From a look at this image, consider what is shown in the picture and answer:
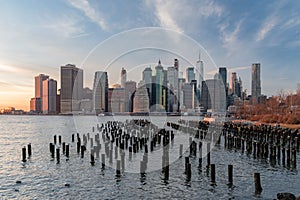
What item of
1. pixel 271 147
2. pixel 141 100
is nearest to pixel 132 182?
pixel 271 147

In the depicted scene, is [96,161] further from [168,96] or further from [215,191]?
[168,96]

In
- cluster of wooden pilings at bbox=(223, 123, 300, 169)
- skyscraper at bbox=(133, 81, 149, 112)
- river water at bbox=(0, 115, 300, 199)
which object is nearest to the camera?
river water at bbox=(0, 115, 300, 199)

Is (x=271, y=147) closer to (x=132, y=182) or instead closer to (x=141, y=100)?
(x=132, y=182)

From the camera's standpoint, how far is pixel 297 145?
41188mm

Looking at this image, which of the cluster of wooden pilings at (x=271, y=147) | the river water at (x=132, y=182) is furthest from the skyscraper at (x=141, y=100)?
the river water at (x=132, y=182)

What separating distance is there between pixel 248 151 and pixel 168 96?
135 feet

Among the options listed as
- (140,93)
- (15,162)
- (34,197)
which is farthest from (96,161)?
(140,93)

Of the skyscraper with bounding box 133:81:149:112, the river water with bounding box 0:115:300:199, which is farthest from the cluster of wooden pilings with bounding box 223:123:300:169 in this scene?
the skyscraper with bounding box 133:81:149:112

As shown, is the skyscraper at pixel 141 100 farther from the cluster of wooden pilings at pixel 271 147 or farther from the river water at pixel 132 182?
the river water at pixel 132 182

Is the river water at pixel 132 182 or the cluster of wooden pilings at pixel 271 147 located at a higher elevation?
the cluster of wooden pilings at pixel 271 147

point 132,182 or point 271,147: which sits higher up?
point 271,147

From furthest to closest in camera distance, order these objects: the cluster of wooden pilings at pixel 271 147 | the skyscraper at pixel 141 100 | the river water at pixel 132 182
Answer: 1. the skyscraper at pixel 141 100
2. the cluster of wooden pilings at pixel 271 147
3. the river water at pixel 132 182

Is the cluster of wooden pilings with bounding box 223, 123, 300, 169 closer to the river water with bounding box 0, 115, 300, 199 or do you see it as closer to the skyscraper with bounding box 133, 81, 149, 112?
the river water with bounding box 0, 115, 300, 199

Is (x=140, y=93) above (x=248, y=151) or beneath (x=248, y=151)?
above
